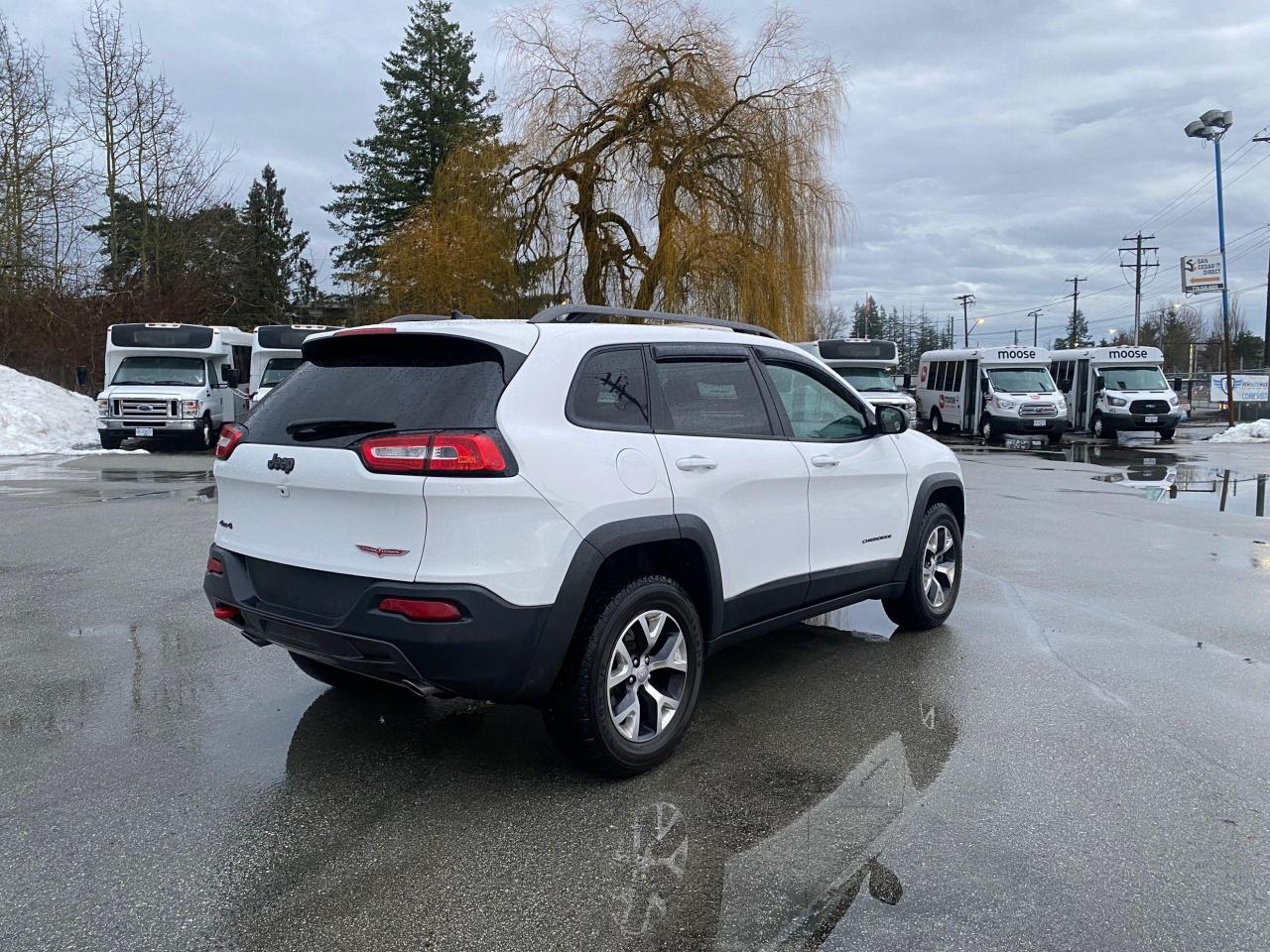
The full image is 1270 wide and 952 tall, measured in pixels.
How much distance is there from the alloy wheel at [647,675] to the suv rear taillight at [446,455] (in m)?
0.87

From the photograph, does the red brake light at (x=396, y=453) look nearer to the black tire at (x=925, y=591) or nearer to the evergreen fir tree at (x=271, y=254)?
the black tire at (x=925, y=591)

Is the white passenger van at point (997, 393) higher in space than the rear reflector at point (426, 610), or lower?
higher

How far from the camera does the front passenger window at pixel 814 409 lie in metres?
5.05

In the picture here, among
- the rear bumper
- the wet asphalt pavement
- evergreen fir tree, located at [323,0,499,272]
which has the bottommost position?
the wet asphalt pavement

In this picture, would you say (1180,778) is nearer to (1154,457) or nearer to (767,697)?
(767,697)

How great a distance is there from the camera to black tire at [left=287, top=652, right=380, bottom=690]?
15.7 ft

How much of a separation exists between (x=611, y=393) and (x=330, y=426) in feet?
3.57

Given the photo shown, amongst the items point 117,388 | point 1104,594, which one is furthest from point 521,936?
point 117,388

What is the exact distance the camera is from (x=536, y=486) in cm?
354

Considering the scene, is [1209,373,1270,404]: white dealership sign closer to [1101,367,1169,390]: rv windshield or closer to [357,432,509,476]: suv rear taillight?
[1101,367,1169,390]: rv windshield

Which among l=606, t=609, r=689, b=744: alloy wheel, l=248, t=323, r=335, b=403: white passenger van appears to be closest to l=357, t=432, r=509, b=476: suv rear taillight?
l=606, t=609, r=689, b=744: alloy wheel

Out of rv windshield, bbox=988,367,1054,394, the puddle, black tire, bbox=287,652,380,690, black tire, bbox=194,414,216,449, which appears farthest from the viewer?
rv windshield, bbox=988,367,1054,394

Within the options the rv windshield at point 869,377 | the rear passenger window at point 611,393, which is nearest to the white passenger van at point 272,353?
the rv windshield at point 869,377

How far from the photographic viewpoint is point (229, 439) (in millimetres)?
→ 4328
